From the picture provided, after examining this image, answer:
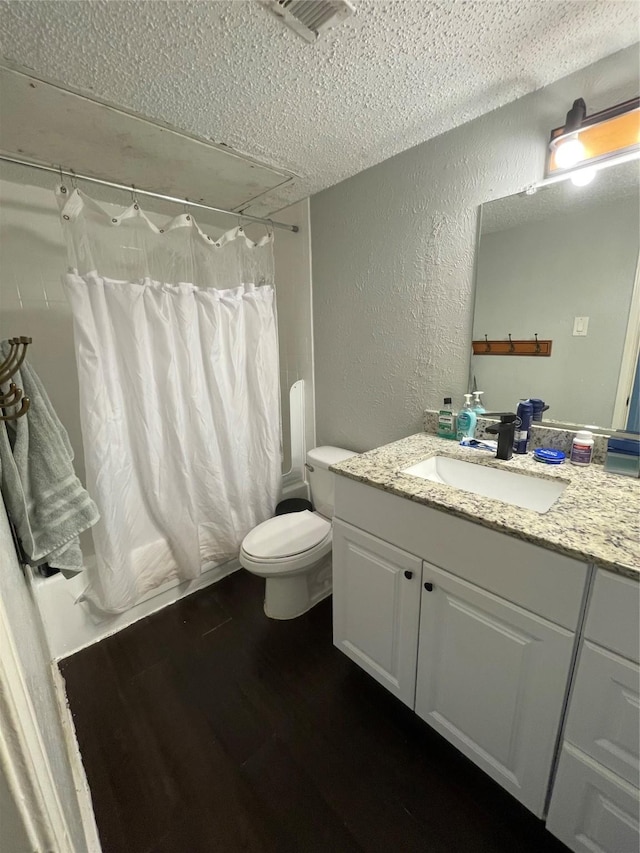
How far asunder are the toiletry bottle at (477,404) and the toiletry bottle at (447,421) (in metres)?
0.09

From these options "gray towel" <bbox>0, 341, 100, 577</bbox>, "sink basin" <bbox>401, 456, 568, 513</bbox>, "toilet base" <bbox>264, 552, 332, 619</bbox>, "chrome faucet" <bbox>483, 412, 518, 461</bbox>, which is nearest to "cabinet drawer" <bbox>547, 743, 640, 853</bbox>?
"sink basin" <bbox>401, 456, 568, 513</bbox>

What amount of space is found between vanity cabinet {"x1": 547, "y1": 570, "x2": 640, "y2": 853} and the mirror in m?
0.71

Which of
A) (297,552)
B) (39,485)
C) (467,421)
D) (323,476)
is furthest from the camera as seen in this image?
(323,476)

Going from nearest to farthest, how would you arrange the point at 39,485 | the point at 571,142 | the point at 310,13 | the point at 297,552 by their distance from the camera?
the point at 310,13 < the point at 39,485 < the point at 571,142 < the point at 297,552

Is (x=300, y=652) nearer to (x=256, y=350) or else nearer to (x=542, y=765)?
(x=542, y=765)

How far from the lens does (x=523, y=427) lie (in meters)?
1.28

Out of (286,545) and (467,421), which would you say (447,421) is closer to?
(467,421)

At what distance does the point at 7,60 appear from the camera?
Answer: 965 mm

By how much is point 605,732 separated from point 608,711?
0.05 m

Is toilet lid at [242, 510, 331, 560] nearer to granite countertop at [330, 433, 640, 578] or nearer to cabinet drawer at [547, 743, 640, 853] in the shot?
granite countertop at [330, 433, 640, 578]

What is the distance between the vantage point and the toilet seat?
1.51 metres

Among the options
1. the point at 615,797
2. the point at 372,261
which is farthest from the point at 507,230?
the point at 615,797

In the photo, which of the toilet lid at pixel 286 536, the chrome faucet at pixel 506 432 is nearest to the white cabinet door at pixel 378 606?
the toilet lid at pixel 286 536

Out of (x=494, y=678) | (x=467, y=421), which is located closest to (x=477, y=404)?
(x=467, y=421)
